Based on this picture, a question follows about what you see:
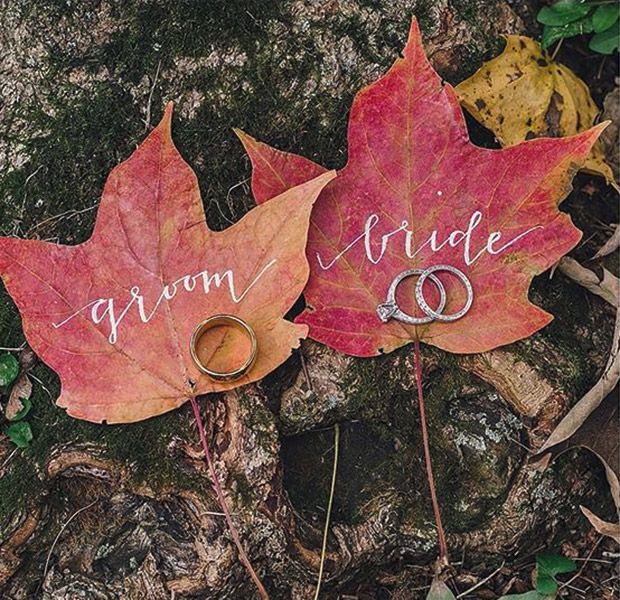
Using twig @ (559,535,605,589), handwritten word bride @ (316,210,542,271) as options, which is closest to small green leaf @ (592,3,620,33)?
handwritten word bride @ (316,210,542,271)

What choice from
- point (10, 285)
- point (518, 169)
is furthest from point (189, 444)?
point (518, 169)

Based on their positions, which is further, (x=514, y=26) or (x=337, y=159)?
(x=514, y=26)

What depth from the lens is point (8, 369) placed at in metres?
1.71

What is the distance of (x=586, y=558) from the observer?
182 centimetres

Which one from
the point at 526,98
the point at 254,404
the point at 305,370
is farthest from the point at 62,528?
the point at 526,98

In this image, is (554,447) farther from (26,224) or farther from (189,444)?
(26,224)

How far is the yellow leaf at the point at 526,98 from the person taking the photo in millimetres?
1845

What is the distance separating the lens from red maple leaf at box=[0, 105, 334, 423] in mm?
1627

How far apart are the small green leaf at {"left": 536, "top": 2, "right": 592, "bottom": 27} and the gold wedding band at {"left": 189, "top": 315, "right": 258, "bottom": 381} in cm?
95

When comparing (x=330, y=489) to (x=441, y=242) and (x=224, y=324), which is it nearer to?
(x=224, y=324)

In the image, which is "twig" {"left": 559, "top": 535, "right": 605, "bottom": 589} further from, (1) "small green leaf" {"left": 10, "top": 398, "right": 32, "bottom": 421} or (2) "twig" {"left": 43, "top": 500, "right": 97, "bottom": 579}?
(1) "small green leaf" {"left": 10, "top": 398, "right": 32, "bottom": 421}

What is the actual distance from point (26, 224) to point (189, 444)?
0.54m

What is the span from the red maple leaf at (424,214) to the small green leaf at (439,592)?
425 mm

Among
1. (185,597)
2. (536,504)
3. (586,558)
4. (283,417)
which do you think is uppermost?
(283,417)
